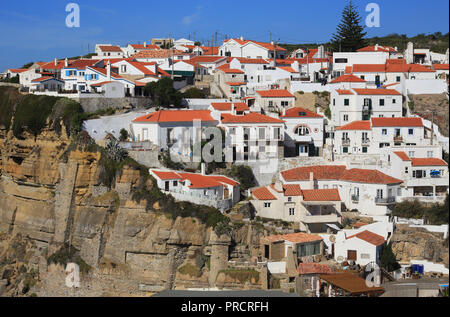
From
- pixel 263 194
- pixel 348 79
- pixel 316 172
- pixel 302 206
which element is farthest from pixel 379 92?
pixel 263 194

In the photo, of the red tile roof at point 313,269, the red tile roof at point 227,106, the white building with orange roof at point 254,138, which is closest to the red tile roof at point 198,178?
the white building with orange roof at point 254,138

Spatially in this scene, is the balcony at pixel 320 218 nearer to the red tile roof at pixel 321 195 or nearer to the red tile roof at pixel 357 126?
the red tile roof at pixel 321 195

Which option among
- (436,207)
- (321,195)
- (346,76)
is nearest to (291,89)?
(346,76)

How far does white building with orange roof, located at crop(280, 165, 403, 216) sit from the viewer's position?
34.6 meters

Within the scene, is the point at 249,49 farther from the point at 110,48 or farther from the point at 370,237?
the point at 370,237

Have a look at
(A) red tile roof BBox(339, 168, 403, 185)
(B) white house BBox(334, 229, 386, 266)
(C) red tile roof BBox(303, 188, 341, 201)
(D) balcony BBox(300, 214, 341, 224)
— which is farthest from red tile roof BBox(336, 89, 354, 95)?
(B) white house BBox(334, 229, 386, 266)

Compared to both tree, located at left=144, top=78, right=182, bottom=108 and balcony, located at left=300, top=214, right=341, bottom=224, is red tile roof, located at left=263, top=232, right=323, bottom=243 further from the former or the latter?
tree, located at left=144, top=78, right=182, bottom=108

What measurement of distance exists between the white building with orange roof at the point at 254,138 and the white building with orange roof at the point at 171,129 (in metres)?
1.41

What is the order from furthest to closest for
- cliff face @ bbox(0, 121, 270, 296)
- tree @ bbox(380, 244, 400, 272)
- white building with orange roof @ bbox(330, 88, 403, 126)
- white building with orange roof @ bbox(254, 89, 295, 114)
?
white building with orange roof @ bbox(254, 89, 295, 114)
white building with orange roof @ bbox(330, 88, 403, 126)
cliff face @ bbox(0, 121, 270, 296)
tree @ bbox(380, 244, 400, 272)

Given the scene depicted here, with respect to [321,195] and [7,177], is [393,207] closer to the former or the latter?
[321,195]

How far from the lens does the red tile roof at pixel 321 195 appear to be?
35031mm

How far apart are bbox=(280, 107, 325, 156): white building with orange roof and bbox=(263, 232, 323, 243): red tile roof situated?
652cm

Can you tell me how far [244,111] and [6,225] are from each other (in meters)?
15.6

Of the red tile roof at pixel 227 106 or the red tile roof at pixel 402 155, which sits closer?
the red tile roof at pixel 402 155
